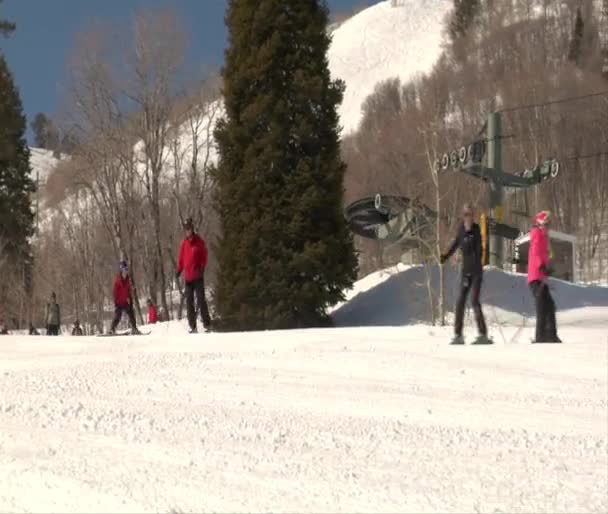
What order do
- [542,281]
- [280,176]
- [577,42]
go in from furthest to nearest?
[577,42] → [280,176] → [542,281]

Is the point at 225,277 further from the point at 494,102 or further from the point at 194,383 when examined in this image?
the point at 494,102

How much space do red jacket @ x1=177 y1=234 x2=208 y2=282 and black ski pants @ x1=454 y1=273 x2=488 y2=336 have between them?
4730 mm

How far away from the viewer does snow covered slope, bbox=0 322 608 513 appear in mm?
4078

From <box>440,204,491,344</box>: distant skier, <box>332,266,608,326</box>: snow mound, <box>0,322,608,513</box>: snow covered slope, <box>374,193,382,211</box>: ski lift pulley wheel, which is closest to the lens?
<box>0,322,608,513</box>: snow covered slope

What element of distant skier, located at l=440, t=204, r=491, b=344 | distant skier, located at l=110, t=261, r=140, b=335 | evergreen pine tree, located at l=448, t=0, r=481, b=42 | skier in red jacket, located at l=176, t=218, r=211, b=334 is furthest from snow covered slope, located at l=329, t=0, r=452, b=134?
distant skier, located at l=440, t=204, r=491, b=344

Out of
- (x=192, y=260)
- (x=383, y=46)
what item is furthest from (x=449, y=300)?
(x=383, y=46)

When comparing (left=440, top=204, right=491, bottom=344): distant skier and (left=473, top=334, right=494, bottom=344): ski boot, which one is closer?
(left=473, top=334, right=494, bottom=344): ski boot

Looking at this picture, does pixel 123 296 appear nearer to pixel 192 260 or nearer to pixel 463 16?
pixel 192 260

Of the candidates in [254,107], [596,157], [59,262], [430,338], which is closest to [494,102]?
[596,157]

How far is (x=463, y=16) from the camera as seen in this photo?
3713 inches

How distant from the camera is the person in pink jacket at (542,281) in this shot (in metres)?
9.75

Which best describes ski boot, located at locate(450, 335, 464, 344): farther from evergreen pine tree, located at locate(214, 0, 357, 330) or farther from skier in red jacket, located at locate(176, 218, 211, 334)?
evergreen pine tree, located at locate(214, 0, 357, 330)

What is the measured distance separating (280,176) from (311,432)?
48.8 feet

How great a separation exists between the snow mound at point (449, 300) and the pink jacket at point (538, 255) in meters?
9.10
